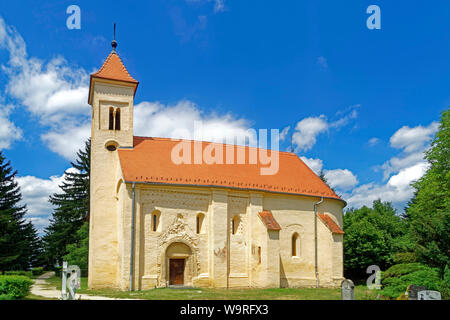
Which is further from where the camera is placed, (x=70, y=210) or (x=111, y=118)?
(x=70, y=210)

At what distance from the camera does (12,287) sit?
757 inches

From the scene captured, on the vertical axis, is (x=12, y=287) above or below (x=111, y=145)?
below

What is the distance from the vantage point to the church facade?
25.4 metres

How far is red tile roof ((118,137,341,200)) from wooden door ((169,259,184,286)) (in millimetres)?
5179

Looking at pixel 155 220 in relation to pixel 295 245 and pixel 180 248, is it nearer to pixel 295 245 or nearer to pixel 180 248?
pixel 180 248

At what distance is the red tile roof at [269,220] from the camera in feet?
90.9

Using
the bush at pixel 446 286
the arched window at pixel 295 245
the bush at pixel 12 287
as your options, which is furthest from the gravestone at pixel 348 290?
the arched window at pixel 295 245

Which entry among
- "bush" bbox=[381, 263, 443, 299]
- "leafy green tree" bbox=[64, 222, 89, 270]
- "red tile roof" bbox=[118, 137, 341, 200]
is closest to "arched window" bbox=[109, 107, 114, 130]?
"red tile roof" bbox=[118, 137, 341, 200]

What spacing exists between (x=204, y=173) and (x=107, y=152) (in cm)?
705

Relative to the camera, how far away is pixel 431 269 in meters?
19.6

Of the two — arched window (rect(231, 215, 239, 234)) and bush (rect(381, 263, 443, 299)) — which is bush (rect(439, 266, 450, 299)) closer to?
bush (rect(381, 263, 443, 299))

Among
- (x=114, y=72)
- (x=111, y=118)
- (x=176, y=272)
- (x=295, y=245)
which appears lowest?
(x=176, y=272)

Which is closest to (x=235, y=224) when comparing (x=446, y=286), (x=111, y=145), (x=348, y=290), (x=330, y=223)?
(x=330, y=223)

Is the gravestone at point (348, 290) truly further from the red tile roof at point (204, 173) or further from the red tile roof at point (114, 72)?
the red tile roof at point (114, 72)
